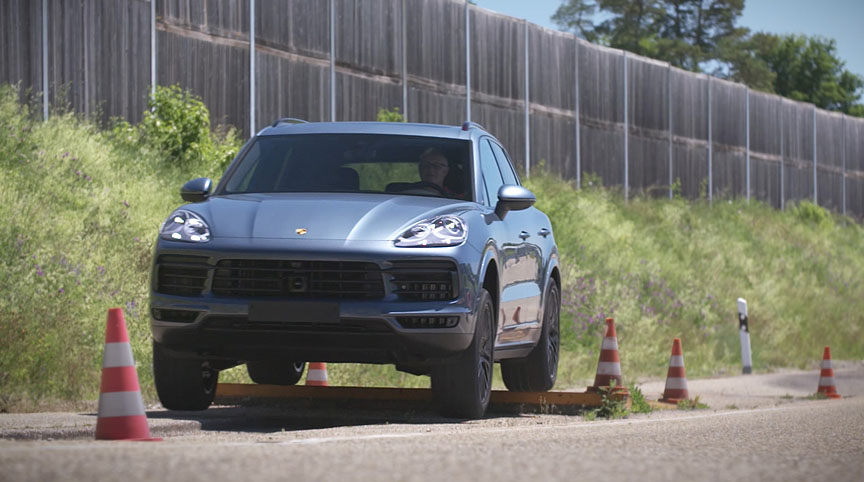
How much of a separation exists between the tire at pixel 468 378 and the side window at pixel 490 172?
1286mm

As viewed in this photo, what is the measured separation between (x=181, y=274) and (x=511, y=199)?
2.52 meters

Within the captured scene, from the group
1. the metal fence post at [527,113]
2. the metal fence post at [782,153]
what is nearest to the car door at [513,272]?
the metal fence post at [527,113]

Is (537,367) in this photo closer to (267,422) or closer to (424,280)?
(267,422)

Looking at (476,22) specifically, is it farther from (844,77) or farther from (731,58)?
(844,77)

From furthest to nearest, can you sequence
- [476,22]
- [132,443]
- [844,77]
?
1. [844,77]
2. [476,22]
3. [132,443]

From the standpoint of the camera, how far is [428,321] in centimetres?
892

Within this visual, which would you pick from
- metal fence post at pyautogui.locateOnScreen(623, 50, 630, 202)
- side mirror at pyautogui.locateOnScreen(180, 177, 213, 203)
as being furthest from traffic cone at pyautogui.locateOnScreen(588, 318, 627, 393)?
metal fence post at pyautogui.locateOnScreen(623, 50, 630, 202)

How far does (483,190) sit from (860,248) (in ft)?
107

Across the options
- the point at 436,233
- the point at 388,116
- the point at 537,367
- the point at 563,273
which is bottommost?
the point at 537,367

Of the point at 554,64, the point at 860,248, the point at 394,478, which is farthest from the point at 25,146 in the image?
the point at 860,248

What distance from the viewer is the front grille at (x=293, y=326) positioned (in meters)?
8.80

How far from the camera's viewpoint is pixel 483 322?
9461 millimetres

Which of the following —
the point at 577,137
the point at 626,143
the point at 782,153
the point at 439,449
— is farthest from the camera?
the point at 782,153

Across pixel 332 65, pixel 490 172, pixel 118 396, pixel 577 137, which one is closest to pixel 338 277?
pixel 118 396
